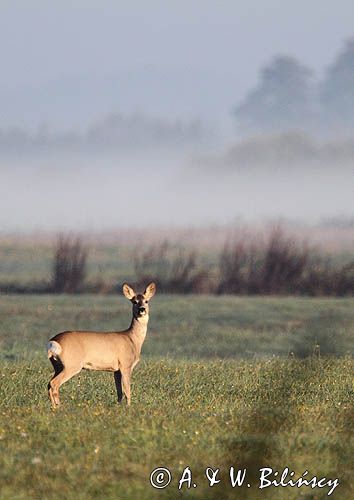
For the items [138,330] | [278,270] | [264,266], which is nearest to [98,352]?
[138,330]

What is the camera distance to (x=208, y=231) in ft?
181

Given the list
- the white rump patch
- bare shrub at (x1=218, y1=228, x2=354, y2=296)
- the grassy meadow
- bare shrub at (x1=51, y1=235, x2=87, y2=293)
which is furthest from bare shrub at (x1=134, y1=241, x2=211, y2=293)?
the white rump patch

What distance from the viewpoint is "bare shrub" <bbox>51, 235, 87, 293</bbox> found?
38.2 m

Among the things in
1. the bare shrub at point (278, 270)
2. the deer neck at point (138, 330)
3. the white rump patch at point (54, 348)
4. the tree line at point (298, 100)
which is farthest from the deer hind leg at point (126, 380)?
the tree line at point (298, 100)

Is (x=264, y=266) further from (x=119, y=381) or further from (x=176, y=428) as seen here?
(x=176, y=428)

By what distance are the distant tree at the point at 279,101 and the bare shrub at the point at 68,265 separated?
253 ft

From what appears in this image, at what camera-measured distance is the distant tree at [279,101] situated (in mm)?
118312

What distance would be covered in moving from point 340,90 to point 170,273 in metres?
78.1

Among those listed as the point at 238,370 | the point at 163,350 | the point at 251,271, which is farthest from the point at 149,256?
the point at 238,370

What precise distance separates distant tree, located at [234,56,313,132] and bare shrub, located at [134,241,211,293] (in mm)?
76120

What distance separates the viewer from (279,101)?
122250 millimetres

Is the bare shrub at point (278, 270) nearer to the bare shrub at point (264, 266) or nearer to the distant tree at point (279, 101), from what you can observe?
the bare shrub at point (264, 266)

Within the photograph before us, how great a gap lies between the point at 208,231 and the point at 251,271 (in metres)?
16.2

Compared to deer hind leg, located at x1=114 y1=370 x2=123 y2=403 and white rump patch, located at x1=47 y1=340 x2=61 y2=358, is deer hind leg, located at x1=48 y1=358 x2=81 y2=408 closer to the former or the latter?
white rump patch, located at x1=47 y1=340 x2=61 y2=358
